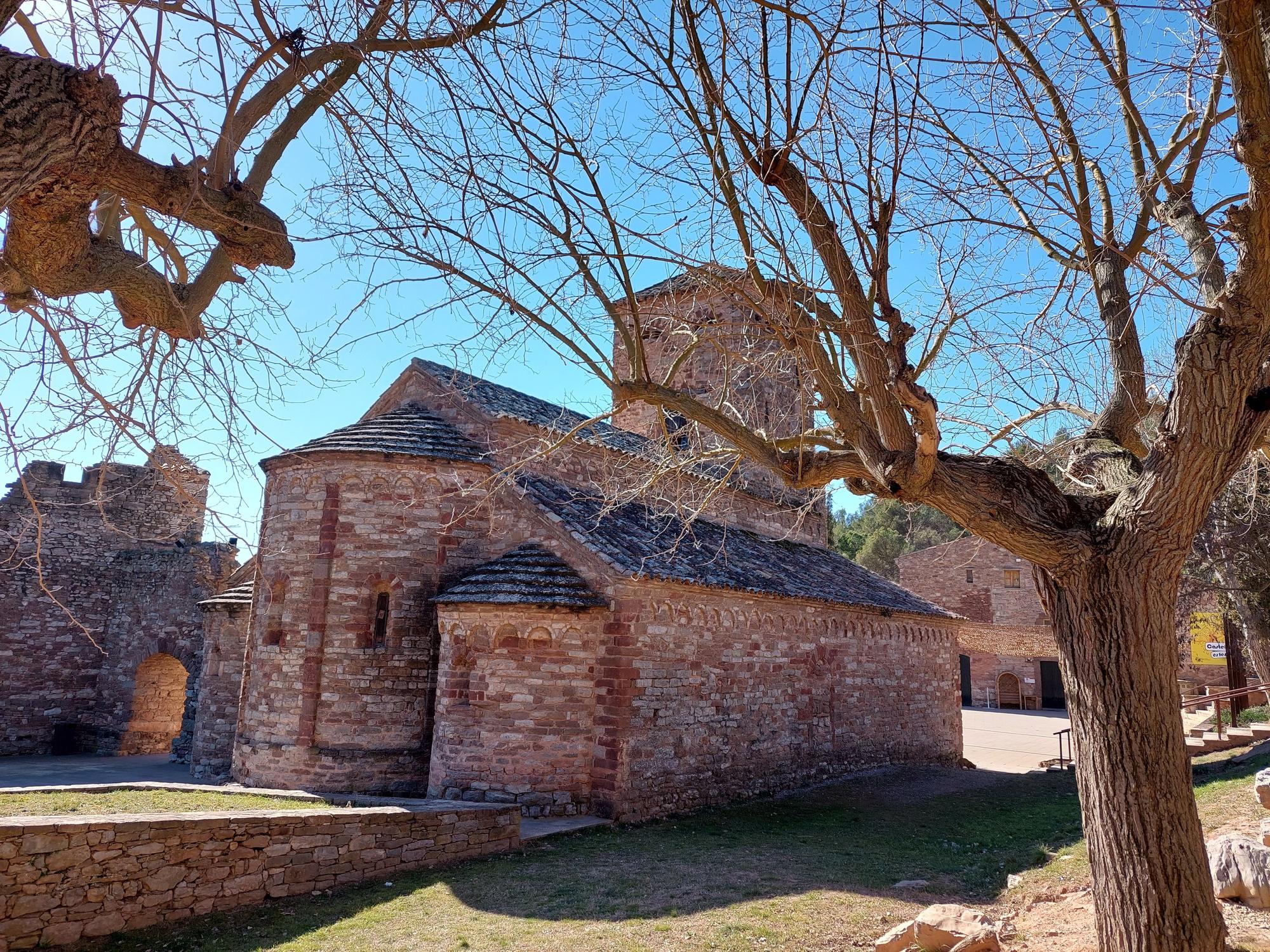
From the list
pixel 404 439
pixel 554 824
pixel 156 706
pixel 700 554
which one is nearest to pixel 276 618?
pixel 404 439

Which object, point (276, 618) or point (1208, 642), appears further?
point (1208, 642)

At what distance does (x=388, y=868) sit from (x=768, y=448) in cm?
535

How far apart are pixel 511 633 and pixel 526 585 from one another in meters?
0.67

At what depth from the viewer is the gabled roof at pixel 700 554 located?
423 inches

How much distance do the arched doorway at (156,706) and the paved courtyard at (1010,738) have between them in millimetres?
18020

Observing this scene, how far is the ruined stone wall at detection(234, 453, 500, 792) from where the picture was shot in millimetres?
10359

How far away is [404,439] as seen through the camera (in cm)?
1154

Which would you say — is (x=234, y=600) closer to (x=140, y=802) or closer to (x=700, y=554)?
(x=140, y=802)

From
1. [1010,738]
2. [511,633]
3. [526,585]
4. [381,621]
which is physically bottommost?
[1010,738]

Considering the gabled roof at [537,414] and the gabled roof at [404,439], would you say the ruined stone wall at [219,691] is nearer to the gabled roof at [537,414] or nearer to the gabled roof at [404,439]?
the gabled roof at [404,439]

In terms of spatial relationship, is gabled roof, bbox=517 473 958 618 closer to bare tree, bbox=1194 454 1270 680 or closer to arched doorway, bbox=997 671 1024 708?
bare tree, bbox=1194 454 1270 680

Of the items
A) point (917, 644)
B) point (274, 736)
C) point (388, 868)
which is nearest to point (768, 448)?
point (388, 868)

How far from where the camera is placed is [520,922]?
6148 millimetres

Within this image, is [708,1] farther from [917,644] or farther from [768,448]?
[917,644]
